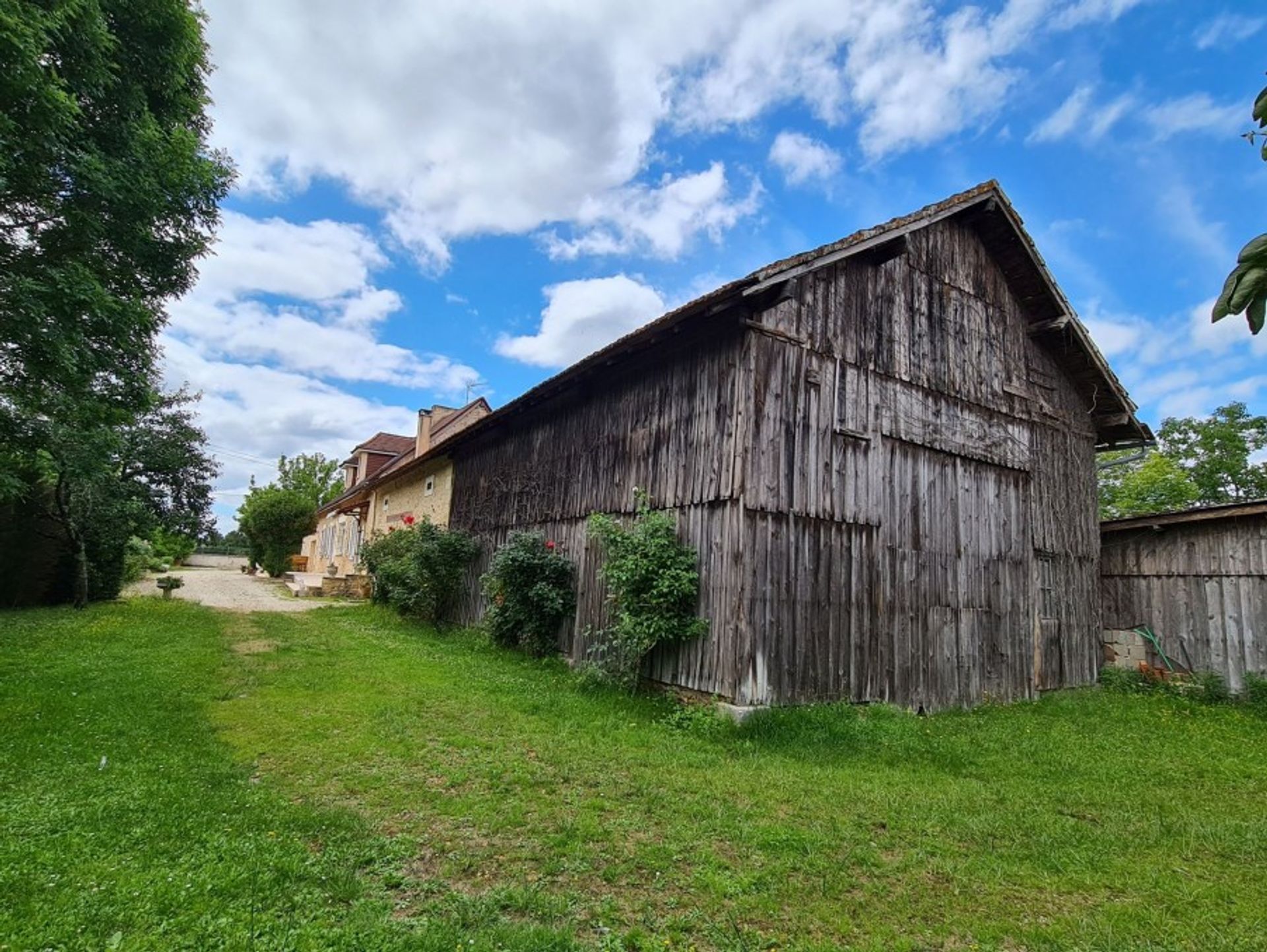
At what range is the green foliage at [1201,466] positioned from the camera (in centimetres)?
2892

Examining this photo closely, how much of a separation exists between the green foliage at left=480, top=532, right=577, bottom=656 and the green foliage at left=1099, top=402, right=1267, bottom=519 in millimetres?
28355

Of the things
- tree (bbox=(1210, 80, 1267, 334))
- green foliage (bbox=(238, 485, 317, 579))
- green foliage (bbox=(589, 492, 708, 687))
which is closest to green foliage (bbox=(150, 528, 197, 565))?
green foliage (bbox=(238, 485, 317, 579))

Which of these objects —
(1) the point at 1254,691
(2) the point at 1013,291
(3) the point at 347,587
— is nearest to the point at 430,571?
(3) the point at 347,587

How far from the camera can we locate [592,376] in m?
11.0

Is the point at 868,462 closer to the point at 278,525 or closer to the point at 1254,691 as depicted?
the point at 1254,691

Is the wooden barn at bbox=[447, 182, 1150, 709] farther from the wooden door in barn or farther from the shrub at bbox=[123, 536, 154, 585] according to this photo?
the shrub at bbox=[123, 536, 154, 585]

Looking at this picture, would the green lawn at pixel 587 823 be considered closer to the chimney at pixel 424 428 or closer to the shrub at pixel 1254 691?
the shrub at pixel 1254 691

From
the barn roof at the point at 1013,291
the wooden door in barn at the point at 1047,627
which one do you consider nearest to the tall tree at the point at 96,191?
the barn roof at the point at 1013,291

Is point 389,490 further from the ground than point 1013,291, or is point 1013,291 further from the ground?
point 1013,291

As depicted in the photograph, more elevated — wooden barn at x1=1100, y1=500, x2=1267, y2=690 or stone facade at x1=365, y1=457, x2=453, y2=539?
stone facade at x1=365, y1=457, x2=453, y2=539

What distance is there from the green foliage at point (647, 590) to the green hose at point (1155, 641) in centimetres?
943

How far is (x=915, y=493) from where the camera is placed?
925 centimetres

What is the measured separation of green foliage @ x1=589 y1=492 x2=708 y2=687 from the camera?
7.95m

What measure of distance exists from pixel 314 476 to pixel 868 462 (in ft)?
164
